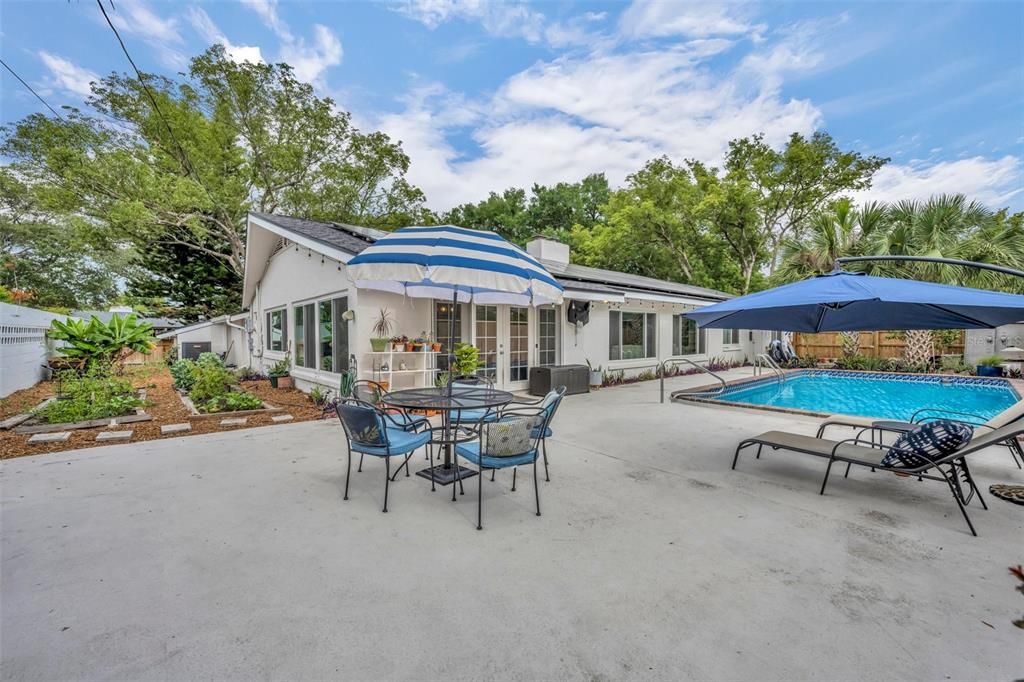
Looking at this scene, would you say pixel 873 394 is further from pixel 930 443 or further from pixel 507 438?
pixel 507 438

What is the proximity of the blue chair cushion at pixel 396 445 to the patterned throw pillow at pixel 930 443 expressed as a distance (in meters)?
4.08

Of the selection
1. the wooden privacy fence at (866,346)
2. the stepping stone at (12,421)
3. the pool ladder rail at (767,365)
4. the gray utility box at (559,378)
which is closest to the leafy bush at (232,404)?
the stepping stone at (12,421)

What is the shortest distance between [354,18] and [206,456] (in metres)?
8.43

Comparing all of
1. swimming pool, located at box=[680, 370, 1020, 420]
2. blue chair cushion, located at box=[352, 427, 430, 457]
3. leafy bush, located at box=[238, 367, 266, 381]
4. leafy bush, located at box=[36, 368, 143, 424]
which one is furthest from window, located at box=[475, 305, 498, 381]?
leafy bush, located at box=[238, 367, 266, 381]

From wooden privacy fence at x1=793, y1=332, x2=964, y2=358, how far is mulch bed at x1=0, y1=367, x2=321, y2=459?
55.8 ft

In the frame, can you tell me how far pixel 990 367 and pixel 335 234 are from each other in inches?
708

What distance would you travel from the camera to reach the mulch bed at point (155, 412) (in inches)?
211

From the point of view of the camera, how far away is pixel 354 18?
8375 millimetres

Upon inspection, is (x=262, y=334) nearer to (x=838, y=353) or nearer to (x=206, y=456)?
(x=206, y=456)

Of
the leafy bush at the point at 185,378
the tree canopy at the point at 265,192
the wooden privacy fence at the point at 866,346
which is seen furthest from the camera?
the tree canopy at the point at 265,192

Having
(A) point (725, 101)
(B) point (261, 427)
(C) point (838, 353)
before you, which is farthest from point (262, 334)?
(C) point (838, 353)

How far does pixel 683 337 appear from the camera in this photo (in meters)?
14.6

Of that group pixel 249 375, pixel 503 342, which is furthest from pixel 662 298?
pixel 249 375

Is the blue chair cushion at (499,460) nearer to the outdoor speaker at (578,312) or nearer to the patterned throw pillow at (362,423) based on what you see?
the patterned throw pillow at (362,423)
